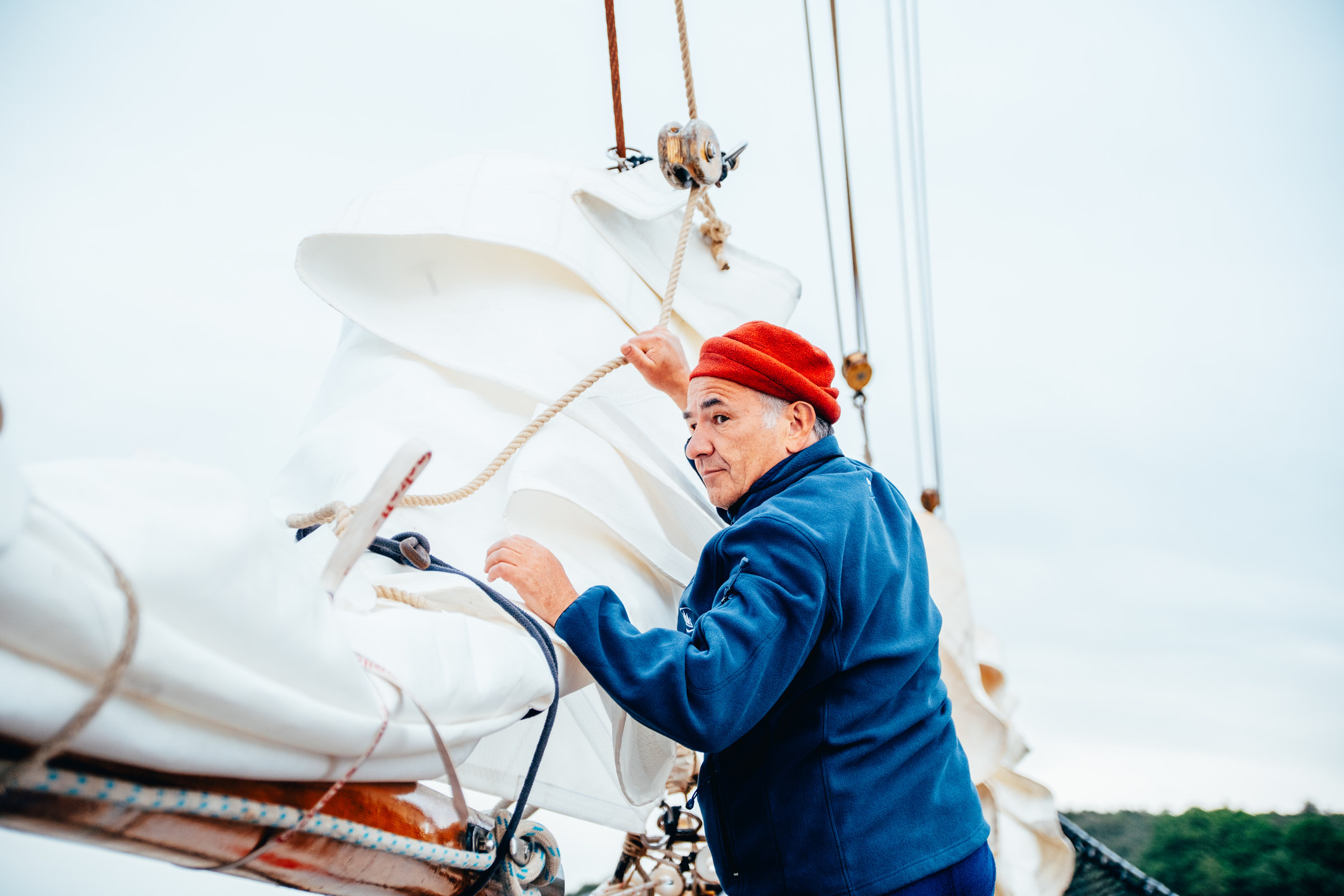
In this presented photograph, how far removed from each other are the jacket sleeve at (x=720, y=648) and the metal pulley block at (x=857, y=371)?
1621 mm

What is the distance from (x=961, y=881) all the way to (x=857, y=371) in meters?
1.67

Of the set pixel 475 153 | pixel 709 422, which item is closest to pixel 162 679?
pixel 709 422

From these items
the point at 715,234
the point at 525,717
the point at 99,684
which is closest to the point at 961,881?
the point at 525,717

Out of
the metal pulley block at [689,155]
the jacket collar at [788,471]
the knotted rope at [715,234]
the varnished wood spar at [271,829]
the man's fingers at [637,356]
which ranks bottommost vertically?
the varnished wood spar at [271,829]

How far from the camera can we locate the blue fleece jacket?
0.95m

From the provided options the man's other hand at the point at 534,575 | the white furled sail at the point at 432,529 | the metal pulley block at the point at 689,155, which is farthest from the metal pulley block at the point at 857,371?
the man's other hand at the point at 534,575

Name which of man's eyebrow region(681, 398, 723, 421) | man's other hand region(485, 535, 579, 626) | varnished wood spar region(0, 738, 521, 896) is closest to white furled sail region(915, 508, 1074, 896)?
man's eyebrow region(681, 398, 723, 421)

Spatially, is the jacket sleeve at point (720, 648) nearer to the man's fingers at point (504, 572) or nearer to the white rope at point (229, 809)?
the man's fingers at point (504, 572)

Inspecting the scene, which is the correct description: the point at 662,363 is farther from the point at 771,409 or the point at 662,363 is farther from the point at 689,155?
the point at 689,155

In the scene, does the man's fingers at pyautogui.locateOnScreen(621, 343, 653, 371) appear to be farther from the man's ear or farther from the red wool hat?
the man's ear

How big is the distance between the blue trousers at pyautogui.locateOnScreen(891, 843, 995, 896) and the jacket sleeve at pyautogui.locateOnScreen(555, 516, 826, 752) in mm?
305

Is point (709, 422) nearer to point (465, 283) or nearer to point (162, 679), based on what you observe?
point (465, 283)

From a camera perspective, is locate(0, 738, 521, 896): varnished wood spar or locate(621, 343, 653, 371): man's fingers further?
locate(621, 343, 653, 371): man's fingers

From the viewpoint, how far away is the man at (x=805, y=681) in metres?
0.96
